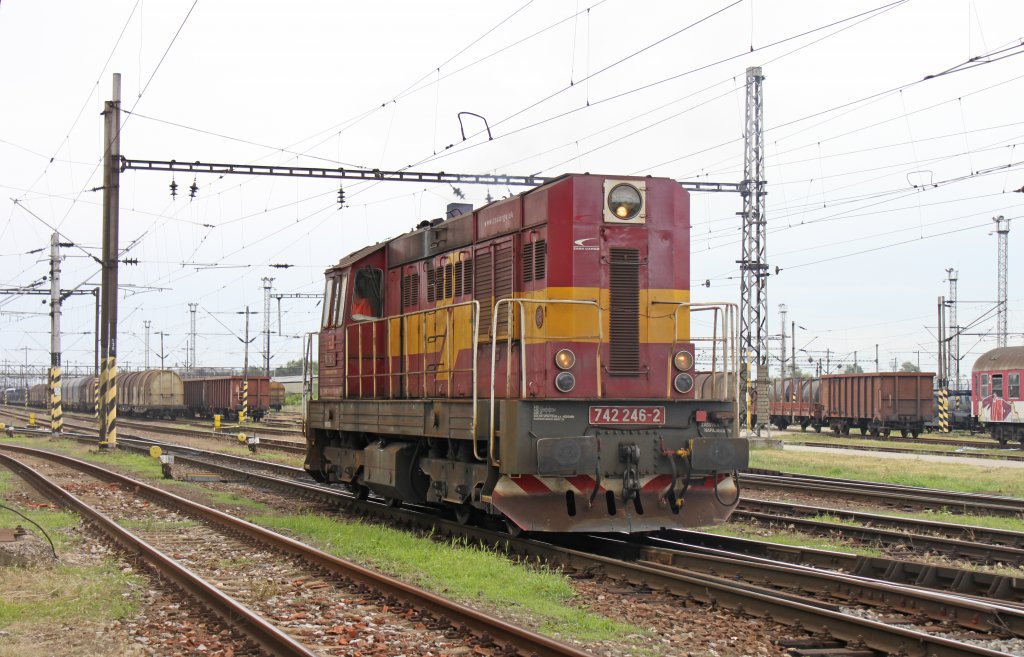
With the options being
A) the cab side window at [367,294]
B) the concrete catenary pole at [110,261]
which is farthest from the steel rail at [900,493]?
the concrete catenary pole at [110,261]

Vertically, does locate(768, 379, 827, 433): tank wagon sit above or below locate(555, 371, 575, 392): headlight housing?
below

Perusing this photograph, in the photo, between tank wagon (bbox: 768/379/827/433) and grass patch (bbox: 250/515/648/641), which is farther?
tank wagon (bbox: 768/379/827/433)

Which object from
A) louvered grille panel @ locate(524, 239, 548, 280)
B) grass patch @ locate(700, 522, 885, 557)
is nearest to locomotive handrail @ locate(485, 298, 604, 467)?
louvered grille panel @ locate(524, 239, 548, 280)

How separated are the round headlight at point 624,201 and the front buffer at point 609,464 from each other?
2.00m

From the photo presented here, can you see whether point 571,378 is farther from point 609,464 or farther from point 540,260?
point 540,260

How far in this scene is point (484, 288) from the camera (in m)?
10.8

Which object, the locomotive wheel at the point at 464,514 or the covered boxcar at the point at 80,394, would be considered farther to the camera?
the covered boxcar at the point at 80,394

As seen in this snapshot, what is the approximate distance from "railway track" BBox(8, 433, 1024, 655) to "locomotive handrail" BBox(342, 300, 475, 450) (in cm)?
158

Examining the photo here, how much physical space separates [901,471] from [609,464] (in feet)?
42.9

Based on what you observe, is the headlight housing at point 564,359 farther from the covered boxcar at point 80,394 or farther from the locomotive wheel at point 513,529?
the covered boxcar at point 80,394

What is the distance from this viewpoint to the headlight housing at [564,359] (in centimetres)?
945

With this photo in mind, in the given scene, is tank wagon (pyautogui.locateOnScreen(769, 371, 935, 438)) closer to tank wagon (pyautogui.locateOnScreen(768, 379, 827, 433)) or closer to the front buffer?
tank wagon (pyautogui.locateOnScreen(768, 379, 827, 433))

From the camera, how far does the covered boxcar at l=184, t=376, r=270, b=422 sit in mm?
46647

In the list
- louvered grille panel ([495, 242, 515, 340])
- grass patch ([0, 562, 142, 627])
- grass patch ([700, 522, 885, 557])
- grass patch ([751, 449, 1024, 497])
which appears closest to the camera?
grass patch ([0, 562, 142, 627])
